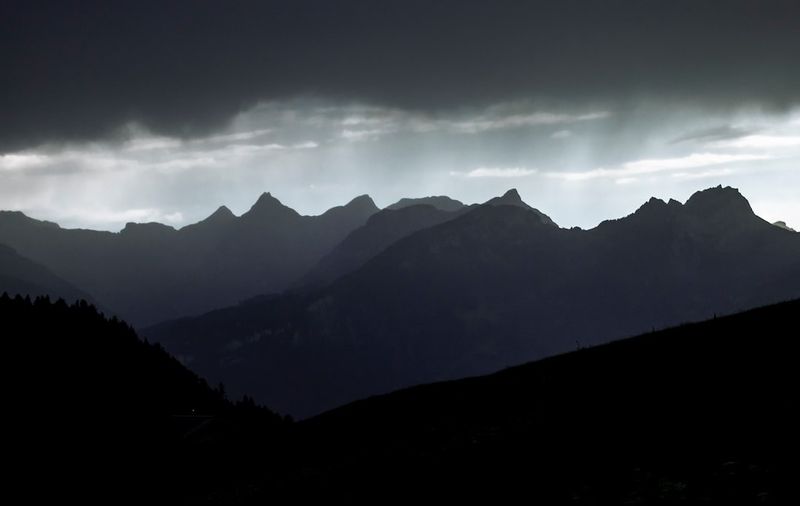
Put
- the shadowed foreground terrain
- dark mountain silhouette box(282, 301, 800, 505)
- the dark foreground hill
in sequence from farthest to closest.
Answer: the dark foreground hill, the shadowed foreground terrain, dark mountain silhouette box(282, 301, 800, 505)

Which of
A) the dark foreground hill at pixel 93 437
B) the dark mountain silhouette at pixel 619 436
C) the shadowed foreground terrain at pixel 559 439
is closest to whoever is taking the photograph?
the dark mountain silhouette at pixel 619 436

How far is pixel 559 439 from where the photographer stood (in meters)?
31.3

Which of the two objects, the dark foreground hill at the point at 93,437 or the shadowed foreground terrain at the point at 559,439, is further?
the dark foreground hill at the point at 93,437

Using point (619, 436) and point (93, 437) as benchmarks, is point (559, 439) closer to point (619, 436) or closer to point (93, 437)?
point (619, 436)

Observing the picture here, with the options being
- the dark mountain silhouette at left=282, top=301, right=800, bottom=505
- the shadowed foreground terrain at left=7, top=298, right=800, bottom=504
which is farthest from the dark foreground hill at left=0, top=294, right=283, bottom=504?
the dark mountain silhouette at left=282, top=301, right=800, bottom=505

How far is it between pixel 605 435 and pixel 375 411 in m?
43.9

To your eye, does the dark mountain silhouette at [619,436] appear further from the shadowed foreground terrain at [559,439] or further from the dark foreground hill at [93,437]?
the dark foreground hill at [93,437]

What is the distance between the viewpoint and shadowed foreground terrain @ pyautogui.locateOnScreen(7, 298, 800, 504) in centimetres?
2328

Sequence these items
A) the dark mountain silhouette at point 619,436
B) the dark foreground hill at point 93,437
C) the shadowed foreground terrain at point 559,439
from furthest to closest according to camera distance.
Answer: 1. the dark foreground hill at point 93,437
2. the shadowed foreground terrain at point 559,439
3. the dark mountain silhouette at point 619,436

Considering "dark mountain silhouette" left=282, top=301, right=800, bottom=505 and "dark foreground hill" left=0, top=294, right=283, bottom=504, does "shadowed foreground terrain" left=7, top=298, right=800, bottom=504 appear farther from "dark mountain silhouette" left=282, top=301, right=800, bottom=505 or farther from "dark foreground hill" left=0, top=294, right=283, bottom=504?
"dark foreground hill" left=0, top=294, right=283, bottom=504

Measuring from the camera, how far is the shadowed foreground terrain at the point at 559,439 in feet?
76.4

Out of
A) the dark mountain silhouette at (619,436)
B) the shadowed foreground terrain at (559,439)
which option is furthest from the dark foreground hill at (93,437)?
the dark mountain silhouette at (619,436)

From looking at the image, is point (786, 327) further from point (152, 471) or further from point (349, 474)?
point (152, 471)

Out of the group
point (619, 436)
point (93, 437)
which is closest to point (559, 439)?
point (619, 436)
